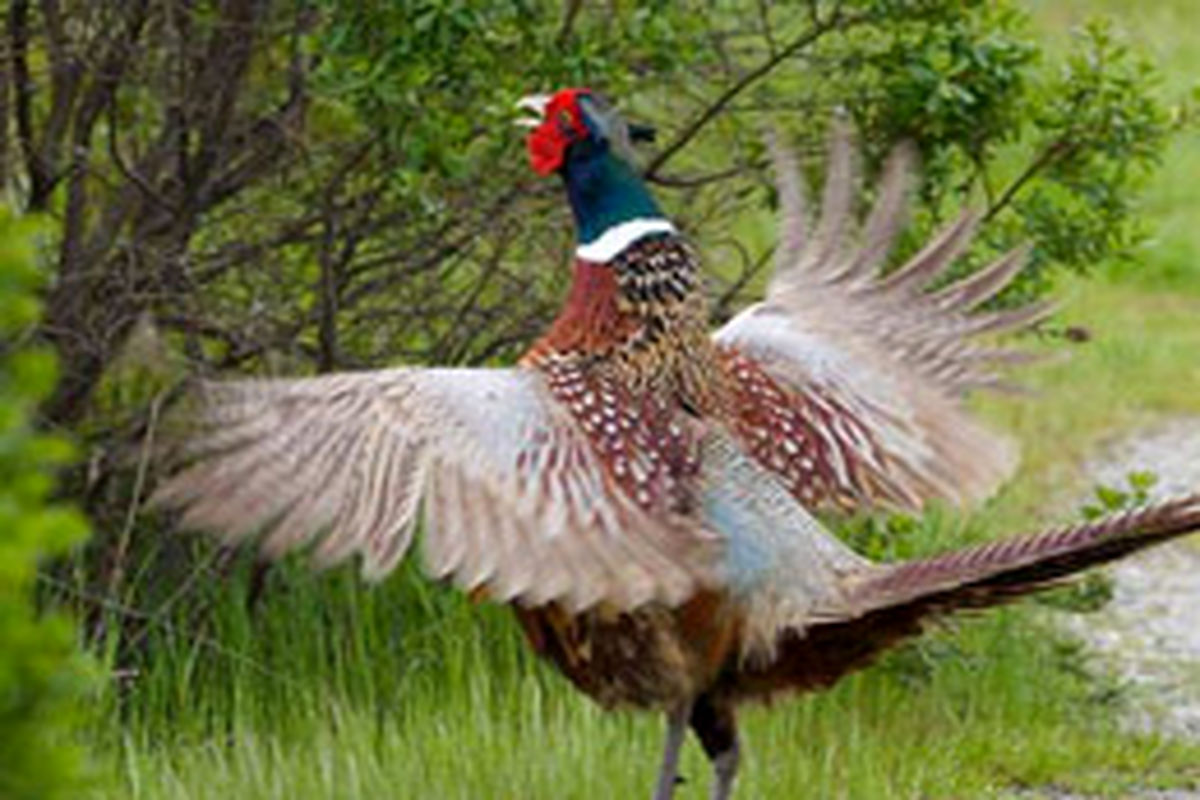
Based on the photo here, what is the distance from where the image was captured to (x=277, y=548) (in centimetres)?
493

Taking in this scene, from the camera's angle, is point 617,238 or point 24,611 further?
point 617,238

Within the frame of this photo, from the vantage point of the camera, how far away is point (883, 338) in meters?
6.36

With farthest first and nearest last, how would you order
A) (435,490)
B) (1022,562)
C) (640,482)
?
(640,482)
(435,490)
(1022,562)

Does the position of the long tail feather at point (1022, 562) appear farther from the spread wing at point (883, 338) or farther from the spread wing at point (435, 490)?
the spread wing at point (883, 338)

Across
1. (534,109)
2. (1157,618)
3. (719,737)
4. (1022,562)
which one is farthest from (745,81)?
(1157,618)

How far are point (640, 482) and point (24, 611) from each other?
8.99ft

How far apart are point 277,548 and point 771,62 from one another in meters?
2.88


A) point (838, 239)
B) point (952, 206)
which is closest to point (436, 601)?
point (838, 239)

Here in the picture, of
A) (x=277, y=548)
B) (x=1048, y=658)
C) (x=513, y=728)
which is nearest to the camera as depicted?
(x=277, y=548)

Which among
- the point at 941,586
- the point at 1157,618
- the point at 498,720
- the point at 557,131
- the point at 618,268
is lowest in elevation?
the point at 1157,618

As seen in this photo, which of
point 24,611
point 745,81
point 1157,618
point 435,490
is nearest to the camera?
point 24,611

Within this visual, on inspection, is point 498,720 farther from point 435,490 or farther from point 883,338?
point 435,490

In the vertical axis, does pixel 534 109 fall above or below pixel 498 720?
above

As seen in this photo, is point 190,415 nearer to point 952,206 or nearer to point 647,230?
point 647,230
